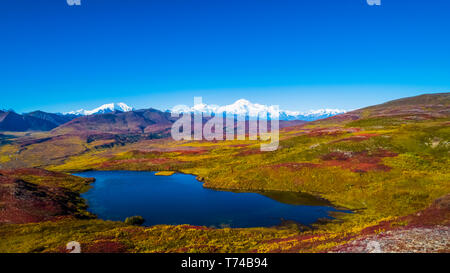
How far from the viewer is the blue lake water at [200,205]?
50875mm

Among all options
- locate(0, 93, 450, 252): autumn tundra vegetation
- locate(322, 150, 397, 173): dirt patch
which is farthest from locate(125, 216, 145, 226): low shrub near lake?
locate(322, 150, 397, 173): dirt patch

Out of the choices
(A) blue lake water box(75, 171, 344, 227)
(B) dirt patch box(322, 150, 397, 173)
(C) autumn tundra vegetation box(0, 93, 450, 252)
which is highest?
(B) dirt patch box(322, 150, 397, 173)

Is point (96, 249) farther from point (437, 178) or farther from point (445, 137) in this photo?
point (445, 137)

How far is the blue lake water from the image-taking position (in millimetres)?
50875

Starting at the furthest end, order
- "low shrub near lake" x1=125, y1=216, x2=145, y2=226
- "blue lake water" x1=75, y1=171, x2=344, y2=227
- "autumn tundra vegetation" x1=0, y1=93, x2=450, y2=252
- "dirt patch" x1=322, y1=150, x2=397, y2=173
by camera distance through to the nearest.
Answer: "dirt patch" x1=322, y1=150, x2=397, y2=173 < "blue lake water" x1=75, y1=171, x2=344, y2=227 < "low shrub near lake" x1=125, y1=216, x2=145, y2=226 < "autumn tundra vegetation" x1=0, y1=93, x2=450, y2=252

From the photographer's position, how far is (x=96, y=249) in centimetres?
3275

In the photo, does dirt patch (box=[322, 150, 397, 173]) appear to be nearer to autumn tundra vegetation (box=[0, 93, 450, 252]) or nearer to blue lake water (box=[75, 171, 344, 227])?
autumn tundra vegetation (box=[0, 93, 450, 252])

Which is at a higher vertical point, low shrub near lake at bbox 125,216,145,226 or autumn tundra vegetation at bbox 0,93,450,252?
autumn tundra vegetation at bbox 0,93,450,252

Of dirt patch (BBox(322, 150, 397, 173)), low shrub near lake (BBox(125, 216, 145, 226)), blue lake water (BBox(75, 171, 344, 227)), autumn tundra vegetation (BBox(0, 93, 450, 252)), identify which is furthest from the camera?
dirt patch (BBox(322, 150, 397, 173))

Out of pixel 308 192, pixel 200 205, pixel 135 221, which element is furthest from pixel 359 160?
pixel 135 221

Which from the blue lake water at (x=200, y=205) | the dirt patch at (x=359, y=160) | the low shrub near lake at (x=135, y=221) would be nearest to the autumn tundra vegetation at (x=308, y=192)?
the dirt patch at (x=359, y=160)

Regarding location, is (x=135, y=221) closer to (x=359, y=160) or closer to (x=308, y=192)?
(x=308, y=192)
